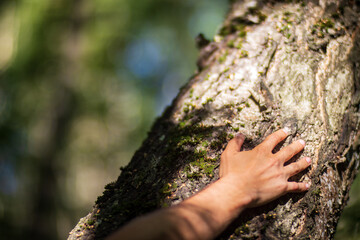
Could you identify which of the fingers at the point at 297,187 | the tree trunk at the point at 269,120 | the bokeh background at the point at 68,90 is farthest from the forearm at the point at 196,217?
the bokeh background at the point at 68,90

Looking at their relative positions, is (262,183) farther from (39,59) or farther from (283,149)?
(39,59)

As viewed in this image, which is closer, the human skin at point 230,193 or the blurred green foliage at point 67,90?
the human skin at point 230,193

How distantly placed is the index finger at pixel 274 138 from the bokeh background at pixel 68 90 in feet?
17.5

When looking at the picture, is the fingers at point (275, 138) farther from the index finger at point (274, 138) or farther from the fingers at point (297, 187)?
the fingers at point (297, 187)

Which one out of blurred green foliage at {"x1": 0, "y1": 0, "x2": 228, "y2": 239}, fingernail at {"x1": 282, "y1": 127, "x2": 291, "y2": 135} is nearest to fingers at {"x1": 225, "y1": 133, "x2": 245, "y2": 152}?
fingernail at {"x1": 282, "y1": 127, "x2": 291, "y2": 135}

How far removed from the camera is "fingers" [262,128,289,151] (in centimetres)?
155

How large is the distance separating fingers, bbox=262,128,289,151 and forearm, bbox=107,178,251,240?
34 cm

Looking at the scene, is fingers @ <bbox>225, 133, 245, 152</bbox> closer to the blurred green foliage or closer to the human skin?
the human skin

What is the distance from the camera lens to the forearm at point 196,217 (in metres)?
1.17

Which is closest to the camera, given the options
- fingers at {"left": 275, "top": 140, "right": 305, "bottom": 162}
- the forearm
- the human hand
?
the forearm

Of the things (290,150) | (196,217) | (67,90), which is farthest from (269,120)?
(67,90)

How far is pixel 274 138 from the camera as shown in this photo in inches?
61.8

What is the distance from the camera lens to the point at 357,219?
7.32 ft

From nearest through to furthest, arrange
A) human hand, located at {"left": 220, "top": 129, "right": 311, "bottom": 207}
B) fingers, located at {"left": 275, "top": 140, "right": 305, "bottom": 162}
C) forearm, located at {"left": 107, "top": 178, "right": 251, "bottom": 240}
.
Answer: forearm, located at {"left": 107, "top": 178, "right": 251, "bottom": 240} < human hand, located at {"left": 220, "top": 129, "right": 311, "bottom": 207} < fingers, located at {"left": 275, "top": 140, "right": 305, "bottom": 162}
